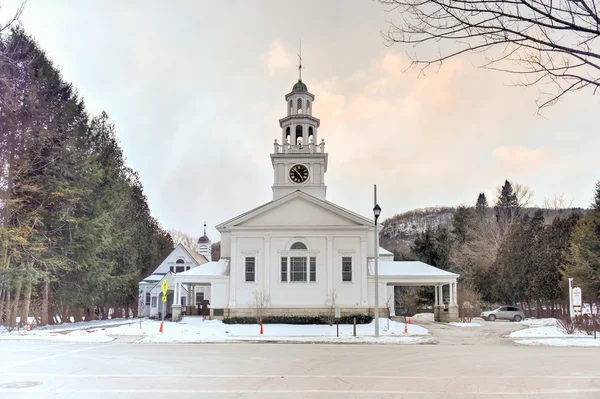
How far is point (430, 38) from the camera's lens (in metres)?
6.62

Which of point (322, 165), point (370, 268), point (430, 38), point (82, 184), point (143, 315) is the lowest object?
point (143, 315)

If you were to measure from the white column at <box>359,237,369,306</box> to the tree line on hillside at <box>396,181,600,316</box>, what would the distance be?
13714 mm

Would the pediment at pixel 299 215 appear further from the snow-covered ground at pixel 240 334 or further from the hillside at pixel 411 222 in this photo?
the hillside at pixel 411 222

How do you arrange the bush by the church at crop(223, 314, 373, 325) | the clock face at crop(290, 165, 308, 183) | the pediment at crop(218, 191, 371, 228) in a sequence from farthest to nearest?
the clock face at crop(290, 165, 308, 183), the pediment at crop(218, 191, 371, 228), the bush by the church at crop(223, 314, 373, 325)

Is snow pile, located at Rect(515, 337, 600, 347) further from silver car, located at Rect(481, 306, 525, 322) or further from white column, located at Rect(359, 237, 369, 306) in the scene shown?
silver car, located at Rect(481, 306, 525, 322)

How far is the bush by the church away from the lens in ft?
103

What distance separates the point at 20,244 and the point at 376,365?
23.5 meters

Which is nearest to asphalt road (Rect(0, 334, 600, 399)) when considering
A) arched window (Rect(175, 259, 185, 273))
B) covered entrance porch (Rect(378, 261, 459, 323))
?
covered entrance porch (Rect(378, 261, 459, 323))

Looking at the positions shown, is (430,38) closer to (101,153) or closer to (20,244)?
(20,244)

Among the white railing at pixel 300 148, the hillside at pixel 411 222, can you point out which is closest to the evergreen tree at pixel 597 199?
the white railing at pixel 300 148

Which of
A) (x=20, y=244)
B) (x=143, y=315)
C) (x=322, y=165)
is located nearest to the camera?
(x=20, y=244)

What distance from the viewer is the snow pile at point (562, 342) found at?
70.2ft

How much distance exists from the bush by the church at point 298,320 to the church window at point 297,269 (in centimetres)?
272

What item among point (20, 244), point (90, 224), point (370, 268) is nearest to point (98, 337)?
point (20, 244)
